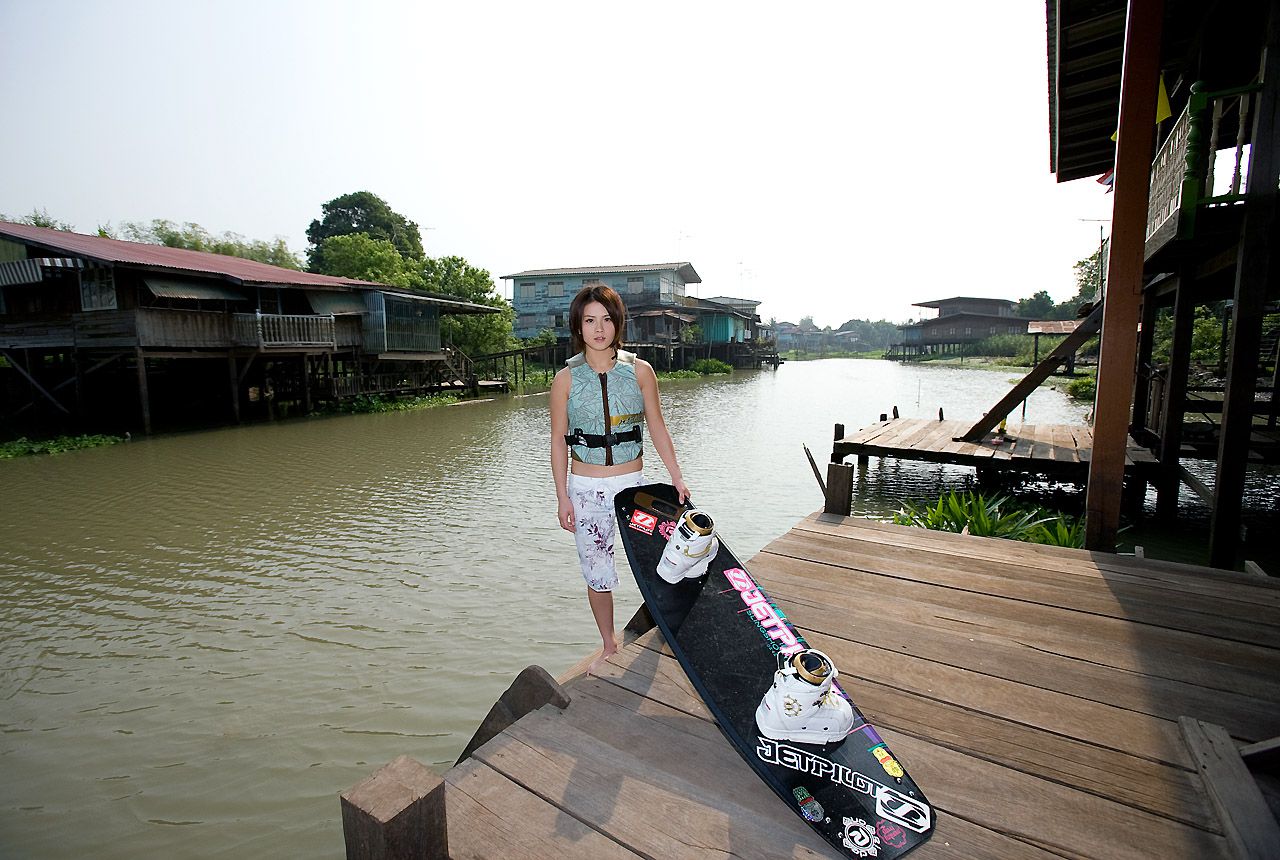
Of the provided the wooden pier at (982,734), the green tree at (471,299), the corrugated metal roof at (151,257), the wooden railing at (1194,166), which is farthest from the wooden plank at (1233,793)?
the green tree at (471,299)

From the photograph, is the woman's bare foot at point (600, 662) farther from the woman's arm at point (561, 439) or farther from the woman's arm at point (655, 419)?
the woman's arm at point (655, 419)

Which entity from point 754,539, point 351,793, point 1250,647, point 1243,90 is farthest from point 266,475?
point 1243,90

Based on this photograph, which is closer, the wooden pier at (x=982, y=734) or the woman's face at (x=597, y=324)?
the wooden pier at (x=982, y=734)

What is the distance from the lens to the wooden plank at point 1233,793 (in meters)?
1.61

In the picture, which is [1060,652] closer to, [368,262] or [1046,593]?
[1046,593]

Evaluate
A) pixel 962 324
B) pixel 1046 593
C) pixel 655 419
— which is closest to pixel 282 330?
pixel 655 419

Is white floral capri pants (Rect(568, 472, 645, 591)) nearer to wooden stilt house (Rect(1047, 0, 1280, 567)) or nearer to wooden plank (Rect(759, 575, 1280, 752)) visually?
wooden plank (Rect(759, 575, 1280, 752))

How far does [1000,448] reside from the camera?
9.27 m

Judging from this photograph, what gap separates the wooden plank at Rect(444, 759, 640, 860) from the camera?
173cm

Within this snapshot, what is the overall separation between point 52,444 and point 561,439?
16.7 meters

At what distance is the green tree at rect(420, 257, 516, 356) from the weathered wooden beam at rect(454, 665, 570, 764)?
29.4 m

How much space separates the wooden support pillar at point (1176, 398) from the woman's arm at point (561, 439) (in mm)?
7450

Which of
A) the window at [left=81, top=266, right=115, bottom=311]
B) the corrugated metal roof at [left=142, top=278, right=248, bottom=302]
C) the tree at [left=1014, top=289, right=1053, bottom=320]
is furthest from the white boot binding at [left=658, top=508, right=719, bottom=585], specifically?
the tree at [left=1014, top=289, right=1053, bottom=320]

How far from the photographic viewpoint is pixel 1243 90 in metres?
4.64
